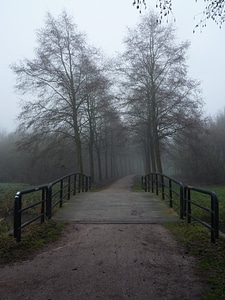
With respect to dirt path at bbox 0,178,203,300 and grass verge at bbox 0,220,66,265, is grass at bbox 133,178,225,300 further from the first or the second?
grass verge at bbox 0,220,66,265

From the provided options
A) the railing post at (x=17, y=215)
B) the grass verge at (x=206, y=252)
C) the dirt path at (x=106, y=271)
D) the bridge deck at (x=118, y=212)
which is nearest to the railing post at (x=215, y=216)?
the grass verge at (x=206, y=252)

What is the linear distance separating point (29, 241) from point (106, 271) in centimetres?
213

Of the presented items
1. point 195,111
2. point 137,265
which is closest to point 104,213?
point 137,265

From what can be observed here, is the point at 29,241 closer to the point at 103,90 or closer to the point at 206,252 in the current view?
the point at 206,252

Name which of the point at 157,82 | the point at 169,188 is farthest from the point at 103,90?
the point at 169,188

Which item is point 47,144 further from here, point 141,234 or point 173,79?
point 141,234

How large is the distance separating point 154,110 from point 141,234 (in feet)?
46.7

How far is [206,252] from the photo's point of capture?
520 centimetres

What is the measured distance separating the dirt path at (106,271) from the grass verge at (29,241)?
0.77ft

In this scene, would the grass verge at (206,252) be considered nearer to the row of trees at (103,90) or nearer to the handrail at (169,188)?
the handrail at (169,188)

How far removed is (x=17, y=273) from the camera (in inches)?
171

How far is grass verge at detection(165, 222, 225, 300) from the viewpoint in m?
3.78

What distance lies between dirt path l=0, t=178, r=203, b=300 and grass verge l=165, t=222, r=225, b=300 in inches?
5.5

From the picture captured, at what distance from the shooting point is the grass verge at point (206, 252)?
3.78 m
